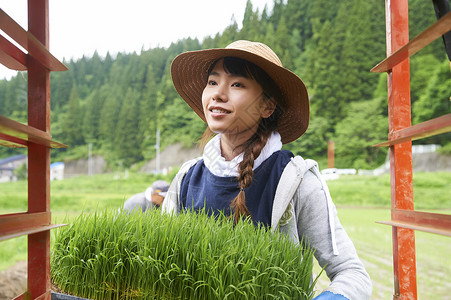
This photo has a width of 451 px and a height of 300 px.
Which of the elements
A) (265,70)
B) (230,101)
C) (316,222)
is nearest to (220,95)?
(230,101)

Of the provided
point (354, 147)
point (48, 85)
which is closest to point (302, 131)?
point (48, 85)

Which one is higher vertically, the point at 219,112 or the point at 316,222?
the point at 219,112

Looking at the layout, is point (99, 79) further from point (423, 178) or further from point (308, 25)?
point (423, 178)

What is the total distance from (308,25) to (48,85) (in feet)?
50.2

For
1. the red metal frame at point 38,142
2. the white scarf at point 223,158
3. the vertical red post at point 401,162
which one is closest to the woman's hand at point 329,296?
the vertical red post at point 401,162

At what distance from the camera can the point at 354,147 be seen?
13.8 m

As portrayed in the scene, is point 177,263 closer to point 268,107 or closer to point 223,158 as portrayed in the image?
point 223,158

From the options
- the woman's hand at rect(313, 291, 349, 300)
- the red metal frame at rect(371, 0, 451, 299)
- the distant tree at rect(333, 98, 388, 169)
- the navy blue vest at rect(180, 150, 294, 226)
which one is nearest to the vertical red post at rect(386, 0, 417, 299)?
the red metal frame at rect(371, 0, 451, 299)

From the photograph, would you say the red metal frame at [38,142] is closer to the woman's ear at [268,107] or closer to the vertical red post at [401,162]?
the woman's ear at [268,107]

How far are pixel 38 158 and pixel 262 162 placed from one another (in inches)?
30.0

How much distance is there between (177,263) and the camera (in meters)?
0.89

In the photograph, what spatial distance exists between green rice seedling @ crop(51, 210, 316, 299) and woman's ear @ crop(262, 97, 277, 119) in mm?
502

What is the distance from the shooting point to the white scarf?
1.27 metres

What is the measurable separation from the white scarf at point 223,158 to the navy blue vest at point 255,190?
18mm
